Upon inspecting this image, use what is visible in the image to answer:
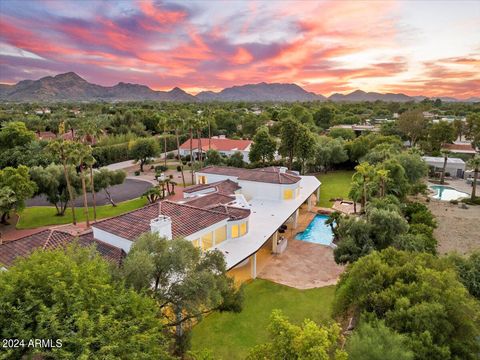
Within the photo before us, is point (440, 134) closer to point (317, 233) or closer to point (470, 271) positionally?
point (317, 233)

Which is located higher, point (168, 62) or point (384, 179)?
point (168, 62)

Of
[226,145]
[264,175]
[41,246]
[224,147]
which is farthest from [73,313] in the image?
[226,145]

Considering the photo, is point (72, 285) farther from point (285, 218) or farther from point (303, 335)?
point (285, 218)

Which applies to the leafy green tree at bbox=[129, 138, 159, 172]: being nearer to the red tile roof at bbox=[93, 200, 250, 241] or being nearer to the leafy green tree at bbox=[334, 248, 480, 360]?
the red tile roof at bbox=[93, 200, 250, 241]

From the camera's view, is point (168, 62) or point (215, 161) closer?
point (215, 161)

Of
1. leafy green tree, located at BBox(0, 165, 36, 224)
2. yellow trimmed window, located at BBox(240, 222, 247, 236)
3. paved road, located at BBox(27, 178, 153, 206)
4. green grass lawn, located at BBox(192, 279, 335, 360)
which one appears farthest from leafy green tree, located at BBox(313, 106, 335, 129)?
green grass lawn, located at BBox(192, 279, 335, 360)

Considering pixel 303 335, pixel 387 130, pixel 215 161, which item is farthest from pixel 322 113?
pixel 303 335

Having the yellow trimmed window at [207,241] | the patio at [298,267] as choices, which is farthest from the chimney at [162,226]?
the patio at [298,267]
